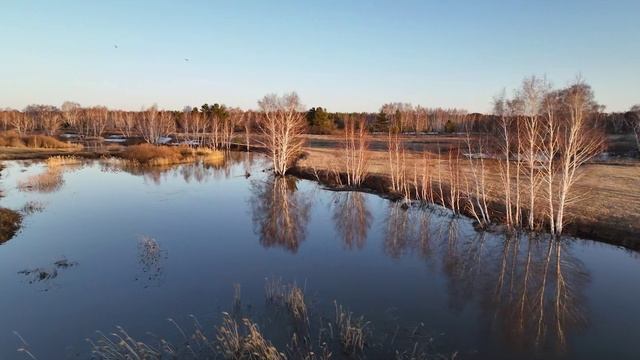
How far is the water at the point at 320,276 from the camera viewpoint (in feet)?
42.7

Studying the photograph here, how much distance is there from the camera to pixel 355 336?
38.9ft

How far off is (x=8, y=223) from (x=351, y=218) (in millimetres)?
20370

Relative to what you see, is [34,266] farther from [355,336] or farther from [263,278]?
[355,336]

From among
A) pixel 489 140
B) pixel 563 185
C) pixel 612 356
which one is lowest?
pixel 612 356

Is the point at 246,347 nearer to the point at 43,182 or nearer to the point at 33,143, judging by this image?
the point at 43,182

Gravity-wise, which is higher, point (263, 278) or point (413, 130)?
point (413, 130)

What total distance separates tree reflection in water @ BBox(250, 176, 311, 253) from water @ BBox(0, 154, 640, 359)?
209 mm

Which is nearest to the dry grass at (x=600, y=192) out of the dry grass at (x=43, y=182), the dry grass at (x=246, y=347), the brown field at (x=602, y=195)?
the brown field at (x=602, y=195)

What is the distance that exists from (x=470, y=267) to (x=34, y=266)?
19262mm

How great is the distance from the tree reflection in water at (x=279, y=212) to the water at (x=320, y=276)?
209 millimetres

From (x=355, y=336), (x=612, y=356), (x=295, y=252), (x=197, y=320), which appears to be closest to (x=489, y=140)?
(x=295, y=252)

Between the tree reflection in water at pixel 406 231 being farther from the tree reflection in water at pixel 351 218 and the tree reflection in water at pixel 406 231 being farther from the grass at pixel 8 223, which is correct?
the grass at pixel 8 223

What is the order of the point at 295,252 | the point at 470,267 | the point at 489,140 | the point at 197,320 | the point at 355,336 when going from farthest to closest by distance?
the point at 489,140, the point at 295,252, the point at 470,267, the point at 197,320, the point at 355,336

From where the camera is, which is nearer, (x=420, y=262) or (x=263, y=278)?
(x=263, y=278)
